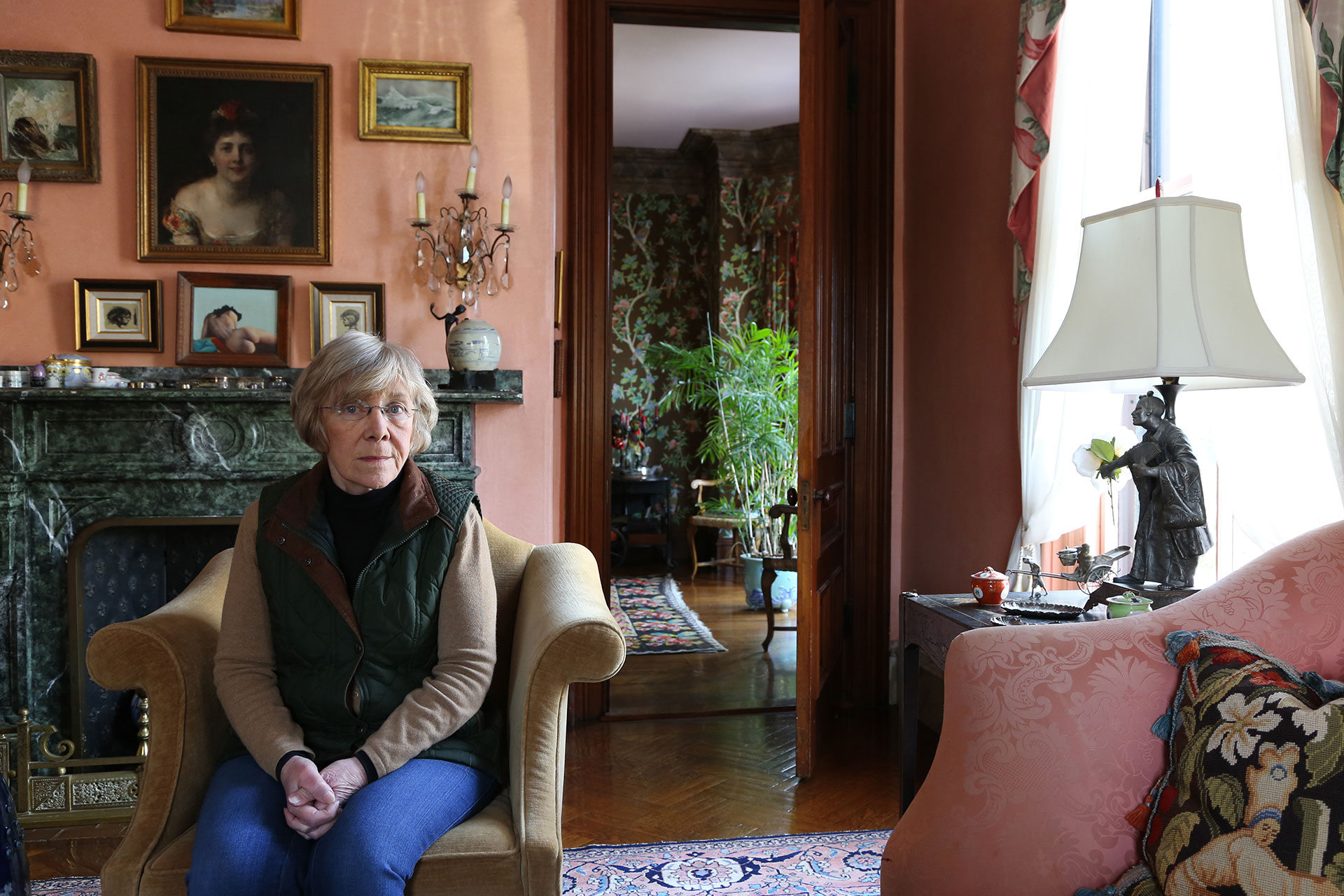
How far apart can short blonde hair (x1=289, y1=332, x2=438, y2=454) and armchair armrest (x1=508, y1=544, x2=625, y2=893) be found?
486 millimetres

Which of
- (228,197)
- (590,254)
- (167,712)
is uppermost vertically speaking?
(228,197)

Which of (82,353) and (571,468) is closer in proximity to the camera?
(82,353)

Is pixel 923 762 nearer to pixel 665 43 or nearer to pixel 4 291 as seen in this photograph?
pixel 4 291

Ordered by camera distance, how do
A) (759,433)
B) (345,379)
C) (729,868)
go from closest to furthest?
(345,379)
(729,868)
(759,433)

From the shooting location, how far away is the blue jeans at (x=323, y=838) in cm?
135

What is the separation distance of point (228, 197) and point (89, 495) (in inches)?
40.0

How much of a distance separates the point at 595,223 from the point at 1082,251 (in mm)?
2149

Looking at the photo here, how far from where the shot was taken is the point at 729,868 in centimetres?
235

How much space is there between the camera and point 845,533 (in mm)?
3758

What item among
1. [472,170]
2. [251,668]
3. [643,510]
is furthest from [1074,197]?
[643,510]

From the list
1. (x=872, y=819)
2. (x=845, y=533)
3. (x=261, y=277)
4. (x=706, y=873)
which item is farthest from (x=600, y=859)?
(x=261, y=277)

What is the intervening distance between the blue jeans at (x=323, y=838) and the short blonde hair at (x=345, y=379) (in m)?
0.61

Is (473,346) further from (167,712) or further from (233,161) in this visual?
(167,712)

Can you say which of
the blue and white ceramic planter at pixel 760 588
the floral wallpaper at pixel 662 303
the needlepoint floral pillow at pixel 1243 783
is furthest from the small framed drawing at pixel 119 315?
the floral wallpaper at pixel 662 303
